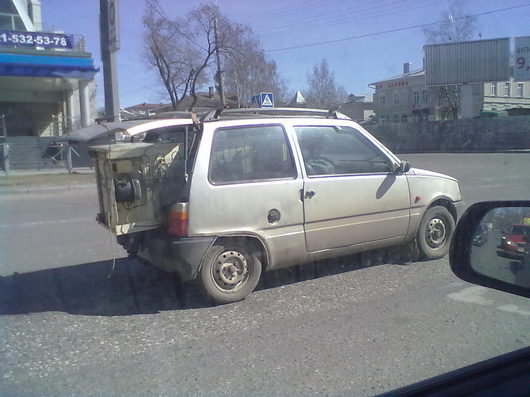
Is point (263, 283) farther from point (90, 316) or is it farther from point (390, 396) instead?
point (390, 396)

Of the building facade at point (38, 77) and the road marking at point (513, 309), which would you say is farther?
the building facade at point (38, 77)

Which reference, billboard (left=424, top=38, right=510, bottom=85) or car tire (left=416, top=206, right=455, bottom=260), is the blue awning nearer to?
car tire (left=416, top=206, right=455, bottom=260)

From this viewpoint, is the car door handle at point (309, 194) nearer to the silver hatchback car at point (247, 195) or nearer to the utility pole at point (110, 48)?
the silver hatchback car at point (247, 195)

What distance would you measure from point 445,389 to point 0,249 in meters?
6.93

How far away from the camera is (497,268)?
2768 mm

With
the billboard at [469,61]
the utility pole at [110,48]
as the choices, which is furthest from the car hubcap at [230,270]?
the billboard at [469,61]

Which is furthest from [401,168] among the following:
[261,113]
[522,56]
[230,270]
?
[522,56]

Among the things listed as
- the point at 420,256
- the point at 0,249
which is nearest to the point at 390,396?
the point at 420,256

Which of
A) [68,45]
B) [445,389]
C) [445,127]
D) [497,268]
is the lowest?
[445,389]

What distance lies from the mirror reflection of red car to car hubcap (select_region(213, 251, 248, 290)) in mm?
2468

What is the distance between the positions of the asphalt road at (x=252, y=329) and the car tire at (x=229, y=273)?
14 centimetres

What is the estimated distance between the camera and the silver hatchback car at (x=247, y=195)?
4484 mm

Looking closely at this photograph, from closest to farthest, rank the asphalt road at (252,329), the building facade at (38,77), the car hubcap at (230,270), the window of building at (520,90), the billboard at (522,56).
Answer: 1. the asphalt road at (252,329)
2. the car hubcap at (230,270)
3. the building facade at (38,77)
4. the billboard at (522,56)
5. the window of building at (520,90)

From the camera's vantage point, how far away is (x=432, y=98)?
5400 cm
